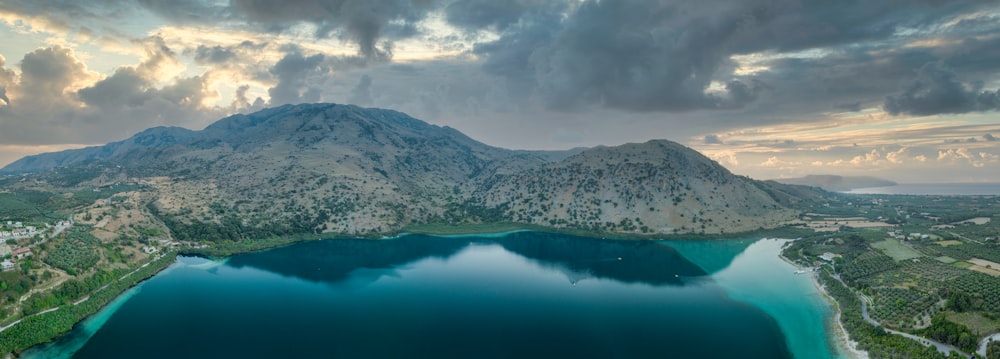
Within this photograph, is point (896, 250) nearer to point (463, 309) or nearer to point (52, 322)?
point (463, 309)

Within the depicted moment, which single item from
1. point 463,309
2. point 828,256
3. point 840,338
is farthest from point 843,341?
point 463,309

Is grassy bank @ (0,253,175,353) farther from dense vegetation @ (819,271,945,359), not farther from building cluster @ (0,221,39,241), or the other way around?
dense vegetation @ (819,271,945,359)

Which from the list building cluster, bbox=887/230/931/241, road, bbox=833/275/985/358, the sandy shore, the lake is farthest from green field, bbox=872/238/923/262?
road, bbox=833/275/985/358

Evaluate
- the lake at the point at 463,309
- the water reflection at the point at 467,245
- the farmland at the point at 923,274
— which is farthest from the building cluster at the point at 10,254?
the farmland at the point at 923,274

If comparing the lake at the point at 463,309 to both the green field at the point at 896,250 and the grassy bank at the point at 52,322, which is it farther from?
the green field at the point at 896,250

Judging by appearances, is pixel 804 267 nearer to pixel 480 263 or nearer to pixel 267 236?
pixel 480 263

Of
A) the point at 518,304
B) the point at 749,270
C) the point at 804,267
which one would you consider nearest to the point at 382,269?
the point at 518,304

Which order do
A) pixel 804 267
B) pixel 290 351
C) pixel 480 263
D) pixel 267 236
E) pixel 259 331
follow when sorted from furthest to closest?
pixel 267 236, pixel 480 263, pixel 804 267, pixel 259 331, pixel 290 351
